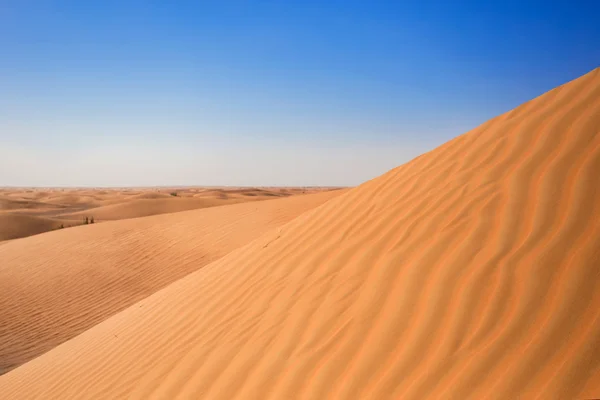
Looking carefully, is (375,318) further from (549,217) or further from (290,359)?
(549,217)

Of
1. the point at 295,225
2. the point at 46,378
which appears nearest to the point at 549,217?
the point at 295,225

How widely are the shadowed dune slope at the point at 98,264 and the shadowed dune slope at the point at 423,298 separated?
421 cm

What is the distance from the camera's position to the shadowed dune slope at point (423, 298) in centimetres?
204

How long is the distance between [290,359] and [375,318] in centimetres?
64

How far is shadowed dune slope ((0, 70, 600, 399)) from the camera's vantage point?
80.1 inches

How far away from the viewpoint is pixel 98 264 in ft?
37.1

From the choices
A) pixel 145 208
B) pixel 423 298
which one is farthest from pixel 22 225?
pixel 423 298

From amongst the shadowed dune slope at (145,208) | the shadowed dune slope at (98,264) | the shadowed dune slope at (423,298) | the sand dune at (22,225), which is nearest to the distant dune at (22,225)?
the sand dune at (22,225)

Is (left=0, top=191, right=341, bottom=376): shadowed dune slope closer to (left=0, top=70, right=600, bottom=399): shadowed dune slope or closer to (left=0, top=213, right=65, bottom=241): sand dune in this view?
(left=0, top=70, right=600, bottom=399): shadowed dune slope

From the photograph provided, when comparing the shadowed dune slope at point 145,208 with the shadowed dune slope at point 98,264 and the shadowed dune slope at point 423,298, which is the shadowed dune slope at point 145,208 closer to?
the shadowed dune slope at point 98,264

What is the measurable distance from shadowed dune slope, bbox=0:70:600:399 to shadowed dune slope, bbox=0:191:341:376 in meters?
4.21

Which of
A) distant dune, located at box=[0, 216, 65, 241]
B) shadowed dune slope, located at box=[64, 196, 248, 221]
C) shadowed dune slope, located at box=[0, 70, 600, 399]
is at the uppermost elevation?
shadowed dune slope, located at box=[0, 70, 600, 399]

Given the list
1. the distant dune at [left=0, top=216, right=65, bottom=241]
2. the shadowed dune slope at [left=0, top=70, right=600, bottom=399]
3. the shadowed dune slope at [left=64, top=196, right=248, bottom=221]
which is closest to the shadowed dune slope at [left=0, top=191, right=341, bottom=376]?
the shadowed dune slope at [left=0, top=70, right=600, bottom=399]

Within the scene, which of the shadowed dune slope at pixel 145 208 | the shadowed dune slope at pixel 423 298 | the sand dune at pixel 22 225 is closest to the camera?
the shadowed dune slope at pixel 423 298
